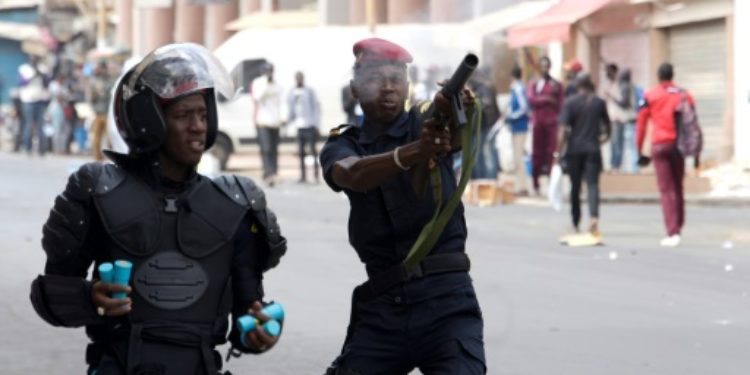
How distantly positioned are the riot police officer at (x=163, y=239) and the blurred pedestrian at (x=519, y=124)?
2024 centimetres

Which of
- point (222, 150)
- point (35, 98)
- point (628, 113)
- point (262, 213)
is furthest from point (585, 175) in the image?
point (35, 98)

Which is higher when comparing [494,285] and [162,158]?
[162,158]

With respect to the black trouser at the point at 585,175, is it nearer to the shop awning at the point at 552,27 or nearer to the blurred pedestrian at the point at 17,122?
the shop awning at the point at 552,27

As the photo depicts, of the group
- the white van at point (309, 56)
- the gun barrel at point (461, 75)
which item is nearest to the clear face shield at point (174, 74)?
the gun barrel at point (461, 75)

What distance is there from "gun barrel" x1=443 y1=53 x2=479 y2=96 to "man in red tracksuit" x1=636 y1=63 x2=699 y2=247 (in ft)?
41.0

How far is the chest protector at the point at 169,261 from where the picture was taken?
16.2ft

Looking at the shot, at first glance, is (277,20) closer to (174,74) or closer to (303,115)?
(303,115)

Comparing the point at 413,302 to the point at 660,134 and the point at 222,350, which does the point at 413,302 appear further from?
the point at 660,134

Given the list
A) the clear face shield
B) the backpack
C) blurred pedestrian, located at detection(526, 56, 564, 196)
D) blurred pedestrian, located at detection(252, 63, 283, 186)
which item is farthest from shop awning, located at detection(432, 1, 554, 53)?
the clear face shield

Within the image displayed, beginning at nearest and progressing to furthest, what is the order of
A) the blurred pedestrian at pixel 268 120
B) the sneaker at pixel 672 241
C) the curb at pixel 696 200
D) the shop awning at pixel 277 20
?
the sneaker at pixel 672 241, the curb at pixel 696 200, the blurred pedestrian at pixel 268 120, the shop awning at pixel 277 20

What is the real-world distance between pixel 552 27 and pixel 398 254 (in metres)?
26.5

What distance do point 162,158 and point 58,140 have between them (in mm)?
37123

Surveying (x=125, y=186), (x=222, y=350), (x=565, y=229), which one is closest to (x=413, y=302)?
(x=125, y=186)

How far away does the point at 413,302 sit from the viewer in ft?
19.0
